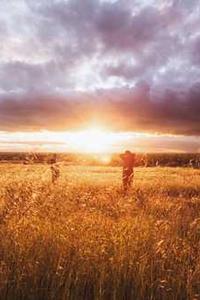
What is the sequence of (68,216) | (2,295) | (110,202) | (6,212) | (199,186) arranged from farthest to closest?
1. (199,186)
2. (110,202)
3. (6,212)
4. (68,216)
5. (2,295)

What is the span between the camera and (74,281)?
576cm

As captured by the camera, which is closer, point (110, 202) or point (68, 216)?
point (68, 216)

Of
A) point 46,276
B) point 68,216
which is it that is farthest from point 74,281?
point 68,216

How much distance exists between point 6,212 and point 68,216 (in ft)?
4.37

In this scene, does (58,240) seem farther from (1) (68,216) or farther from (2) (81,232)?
(1) (68,216)

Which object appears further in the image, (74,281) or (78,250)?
(78,250)

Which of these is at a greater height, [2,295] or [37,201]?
[37,201]

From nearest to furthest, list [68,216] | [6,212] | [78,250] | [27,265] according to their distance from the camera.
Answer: [27,265]
[78,250]
[68,216]
[6,212]

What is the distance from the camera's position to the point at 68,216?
8.53 m

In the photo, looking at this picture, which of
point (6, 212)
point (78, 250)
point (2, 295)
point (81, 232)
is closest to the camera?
point (2, 295)

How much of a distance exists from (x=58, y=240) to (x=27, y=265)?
2.61 ft

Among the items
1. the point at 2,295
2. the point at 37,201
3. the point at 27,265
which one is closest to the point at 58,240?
the point at 27,265

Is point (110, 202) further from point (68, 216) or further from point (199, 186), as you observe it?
point (199, 186)

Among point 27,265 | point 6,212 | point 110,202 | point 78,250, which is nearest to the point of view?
point 27,265
